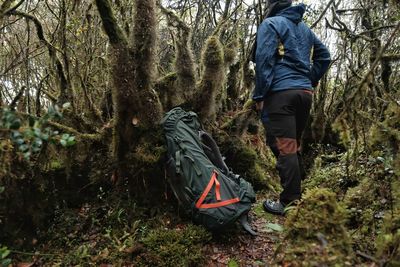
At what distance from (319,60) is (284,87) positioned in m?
0.99

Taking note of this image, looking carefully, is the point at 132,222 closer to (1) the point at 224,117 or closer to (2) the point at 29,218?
(2) the point at 29,218

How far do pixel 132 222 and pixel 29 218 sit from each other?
1.09 meters

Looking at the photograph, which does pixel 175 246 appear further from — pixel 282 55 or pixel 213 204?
pixel 282 55

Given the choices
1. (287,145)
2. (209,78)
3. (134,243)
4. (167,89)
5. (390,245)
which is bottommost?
(134,243)

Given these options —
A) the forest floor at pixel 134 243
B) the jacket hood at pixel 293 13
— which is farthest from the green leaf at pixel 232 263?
the jacket hood at pixel 293 13

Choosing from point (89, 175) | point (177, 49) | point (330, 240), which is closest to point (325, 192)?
point (330, 240)

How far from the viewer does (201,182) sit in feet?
11.6

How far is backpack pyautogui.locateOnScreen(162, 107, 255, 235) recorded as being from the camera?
344 cm

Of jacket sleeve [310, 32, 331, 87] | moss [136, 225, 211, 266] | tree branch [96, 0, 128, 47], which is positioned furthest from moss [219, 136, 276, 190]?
tree branch [96, 0, 128, 47]

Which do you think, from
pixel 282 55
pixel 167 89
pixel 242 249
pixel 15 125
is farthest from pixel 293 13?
pixel 15 125

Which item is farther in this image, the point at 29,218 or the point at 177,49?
the point at 177,49

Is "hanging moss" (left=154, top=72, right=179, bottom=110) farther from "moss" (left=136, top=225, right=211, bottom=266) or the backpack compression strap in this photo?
"moss" (left=136, top=225, right=211, bottom=266)

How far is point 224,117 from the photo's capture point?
19.9 ft

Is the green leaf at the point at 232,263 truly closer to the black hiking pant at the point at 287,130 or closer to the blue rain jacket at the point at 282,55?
the black hiking pant at the point at 287,130
